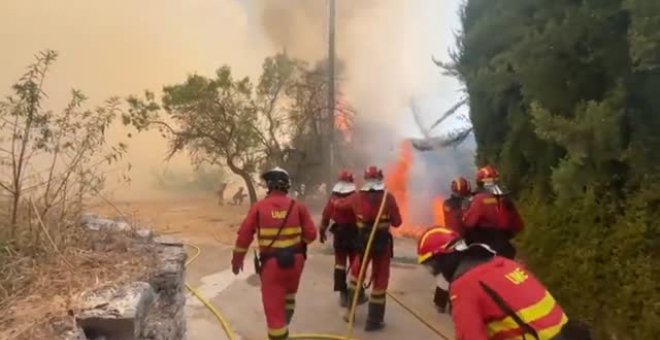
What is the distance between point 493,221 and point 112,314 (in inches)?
150

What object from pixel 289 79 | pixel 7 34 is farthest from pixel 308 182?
pixel 7 34

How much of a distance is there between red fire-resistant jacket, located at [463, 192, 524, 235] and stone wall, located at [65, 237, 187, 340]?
8.56 feet

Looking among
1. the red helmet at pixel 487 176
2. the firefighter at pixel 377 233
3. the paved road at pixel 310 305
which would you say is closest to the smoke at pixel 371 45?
the paved road at pixel 310 305

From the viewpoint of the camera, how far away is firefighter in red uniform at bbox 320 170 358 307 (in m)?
8.26

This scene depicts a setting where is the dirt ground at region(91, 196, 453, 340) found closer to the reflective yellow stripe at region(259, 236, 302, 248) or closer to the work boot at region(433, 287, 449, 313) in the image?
the work boot at region(433, 287, 449, 313)

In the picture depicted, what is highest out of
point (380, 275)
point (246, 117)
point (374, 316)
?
point (246, 117)

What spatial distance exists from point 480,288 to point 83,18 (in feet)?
55.5

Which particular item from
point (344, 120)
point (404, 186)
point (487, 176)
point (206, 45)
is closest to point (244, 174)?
point (344, 120)

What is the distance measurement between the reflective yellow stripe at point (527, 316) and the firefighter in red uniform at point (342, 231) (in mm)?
4697

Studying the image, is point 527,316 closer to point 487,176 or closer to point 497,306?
point 497,306

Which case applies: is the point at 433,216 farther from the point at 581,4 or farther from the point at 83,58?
the point at 581,4

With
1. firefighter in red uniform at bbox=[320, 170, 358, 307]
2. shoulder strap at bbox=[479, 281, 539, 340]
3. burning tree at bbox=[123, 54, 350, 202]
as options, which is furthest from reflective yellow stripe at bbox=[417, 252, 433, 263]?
burning tree at bbox=[123, 54, 350, 202]

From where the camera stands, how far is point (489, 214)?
21.8 ft

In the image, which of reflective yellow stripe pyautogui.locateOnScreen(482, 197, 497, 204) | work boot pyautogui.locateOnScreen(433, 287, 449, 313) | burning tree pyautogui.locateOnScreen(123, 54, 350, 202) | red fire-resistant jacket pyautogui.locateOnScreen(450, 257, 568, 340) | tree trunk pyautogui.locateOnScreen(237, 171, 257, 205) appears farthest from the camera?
tree trunk pyautogui.locateOnScreen(237, 171, 257, 205)
